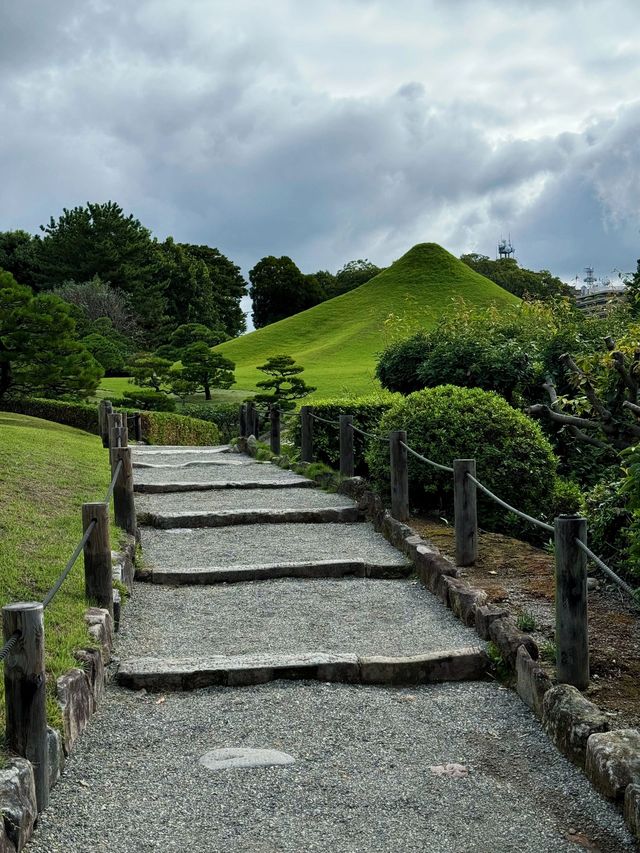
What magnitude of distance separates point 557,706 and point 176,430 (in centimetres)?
2136

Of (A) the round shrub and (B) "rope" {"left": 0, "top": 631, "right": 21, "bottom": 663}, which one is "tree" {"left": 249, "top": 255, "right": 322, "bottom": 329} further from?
(B) "rope" {"left": 0, "top": 631, "right": 21, "bottom": 663}

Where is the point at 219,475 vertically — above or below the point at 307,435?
below

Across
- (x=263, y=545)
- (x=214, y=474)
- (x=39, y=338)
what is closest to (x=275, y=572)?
(x=263, y=545)

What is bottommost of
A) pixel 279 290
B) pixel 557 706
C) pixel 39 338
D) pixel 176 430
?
pixel 557 706

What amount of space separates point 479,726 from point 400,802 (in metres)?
0.85

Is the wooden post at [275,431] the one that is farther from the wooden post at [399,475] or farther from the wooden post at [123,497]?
the wooden post at [123,497]

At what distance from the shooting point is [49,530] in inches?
268

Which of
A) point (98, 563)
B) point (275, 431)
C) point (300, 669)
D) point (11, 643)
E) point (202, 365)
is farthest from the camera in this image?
point (202, 365)

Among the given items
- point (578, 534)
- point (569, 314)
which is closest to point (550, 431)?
point (569, 314)

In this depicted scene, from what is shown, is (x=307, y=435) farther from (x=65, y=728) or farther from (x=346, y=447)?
(x=65, y=728)

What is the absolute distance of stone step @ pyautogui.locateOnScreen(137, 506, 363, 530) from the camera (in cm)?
862

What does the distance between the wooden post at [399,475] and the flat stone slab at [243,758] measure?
4494 mm

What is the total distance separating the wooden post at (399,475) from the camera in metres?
7.86

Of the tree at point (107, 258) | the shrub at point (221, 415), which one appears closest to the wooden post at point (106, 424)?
the shrub at point (221, 415)
